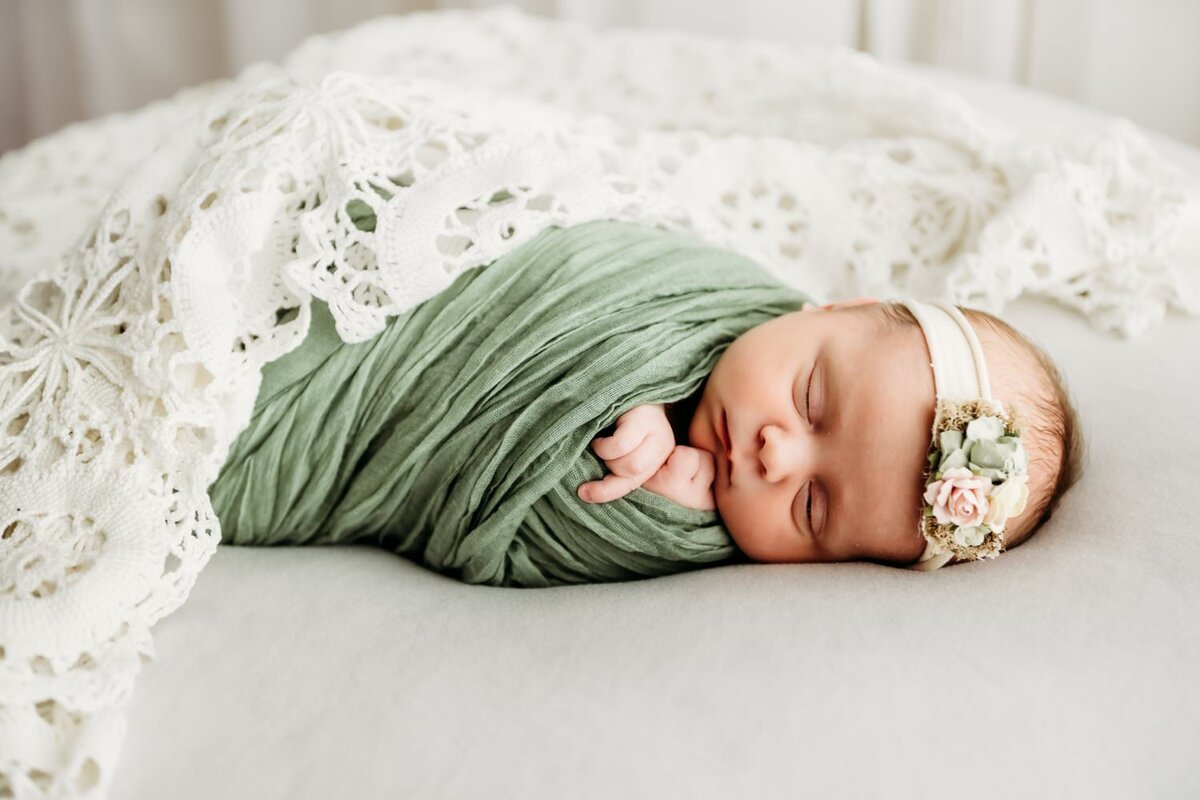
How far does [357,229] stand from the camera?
1038 millimetres

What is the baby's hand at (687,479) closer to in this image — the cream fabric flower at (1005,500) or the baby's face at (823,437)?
the baby's face at (823,437)

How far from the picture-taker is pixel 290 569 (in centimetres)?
100

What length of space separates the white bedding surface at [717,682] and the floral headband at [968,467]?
4cm

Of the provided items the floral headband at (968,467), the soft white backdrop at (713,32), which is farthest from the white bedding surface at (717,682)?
the soft white backdrop at (713,32)

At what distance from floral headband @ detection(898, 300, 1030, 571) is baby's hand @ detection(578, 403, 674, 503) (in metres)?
0.26

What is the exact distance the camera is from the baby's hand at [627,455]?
992 millimetres

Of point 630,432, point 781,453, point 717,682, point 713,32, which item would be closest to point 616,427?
point 630,432

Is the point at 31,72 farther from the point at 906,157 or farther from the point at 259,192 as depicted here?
the point at 906,157

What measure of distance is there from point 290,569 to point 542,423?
0.29m

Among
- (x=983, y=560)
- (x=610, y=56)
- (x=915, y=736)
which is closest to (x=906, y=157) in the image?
(x=610, y=56)

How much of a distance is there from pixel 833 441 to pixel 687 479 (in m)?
0.15

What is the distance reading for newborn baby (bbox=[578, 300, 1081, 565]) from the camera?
0.96 metres

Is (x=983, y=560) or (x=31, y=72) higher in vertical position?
(x=31, y=72)

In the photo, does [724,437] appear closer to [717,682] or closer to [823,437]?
[823,437]
